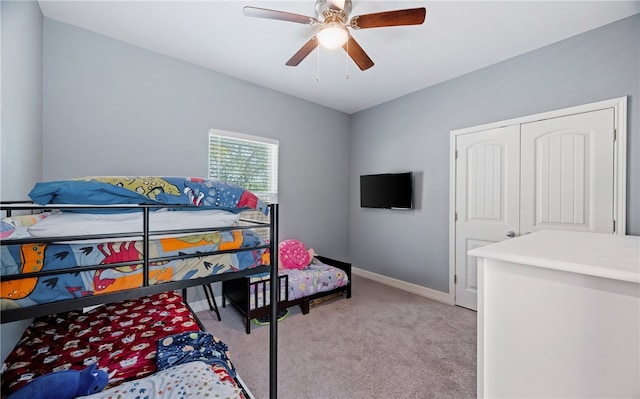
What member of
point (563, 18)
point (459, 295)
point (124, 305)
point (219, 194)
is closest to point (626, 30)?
point (563, 18)

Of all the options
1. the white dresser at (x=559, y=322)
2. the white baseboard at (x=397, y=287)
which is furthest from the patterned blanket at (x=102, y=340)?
the white dresser at (x=559, y=322)

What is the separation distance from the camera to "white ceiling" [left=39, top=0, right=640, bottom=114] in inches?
79.0

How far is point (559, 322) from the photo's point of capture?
707mm

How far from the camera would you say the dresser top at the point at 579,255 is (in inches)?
25.2

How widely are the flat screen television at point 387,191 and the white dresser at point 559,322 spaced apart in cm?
269

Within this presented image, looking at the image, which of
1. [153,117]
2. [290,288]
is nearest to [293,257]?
[290,288]

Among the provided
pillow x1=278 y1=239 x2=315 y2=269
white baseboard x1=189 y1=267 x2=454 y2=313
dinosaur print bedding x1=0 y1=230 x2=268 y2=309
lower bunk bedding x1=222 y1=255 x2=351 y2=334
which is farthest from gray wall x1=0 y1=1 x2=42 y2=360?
pillow x1=278 y1=239 x2=315 y2=269

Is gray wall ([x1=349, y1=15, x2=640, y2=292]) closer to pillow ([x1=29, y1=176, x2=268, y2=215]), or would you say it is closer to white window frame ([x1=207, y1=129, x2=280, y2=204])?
white window frame ([x1=207, y1=129, x2=280, y2=204])

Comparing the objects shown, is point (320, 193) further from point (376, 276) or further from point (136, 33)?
point (136, 33)

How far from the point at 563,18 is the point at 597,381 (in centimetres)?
274

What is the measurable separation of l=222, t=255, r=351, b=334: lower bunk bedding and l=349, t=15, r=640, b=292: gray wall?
101 cm

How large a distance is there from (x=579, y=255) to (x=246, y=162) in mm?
3113

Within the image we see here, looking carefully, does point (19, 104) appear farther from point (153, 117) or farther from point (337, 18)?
point (337, 18)

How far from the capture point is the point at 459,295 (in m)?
3.06
